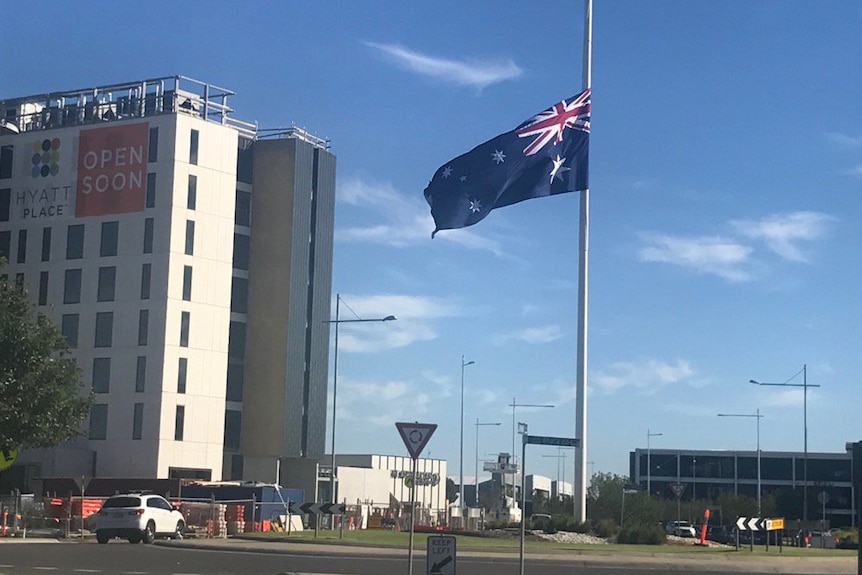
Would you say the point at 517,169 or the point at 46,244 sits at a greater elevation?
the point at 46,244

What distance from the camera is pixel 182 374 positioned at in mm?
80250

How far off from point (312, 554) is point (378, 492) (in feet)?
222

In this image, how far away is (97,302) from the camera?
81938mm

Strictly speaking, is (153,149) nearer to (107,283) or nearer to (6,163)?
(107,283)

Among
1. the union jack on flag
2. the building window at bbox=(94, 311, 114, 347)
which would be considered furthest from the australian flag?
the building window at bbox=(94, 311, 114, 347)

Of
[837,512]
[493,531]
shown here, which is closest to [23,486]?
[493,531]

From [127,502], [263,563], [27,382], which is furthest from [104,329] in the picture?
[263,563]

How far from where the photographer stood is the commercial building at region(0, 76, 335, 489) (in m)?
79.7

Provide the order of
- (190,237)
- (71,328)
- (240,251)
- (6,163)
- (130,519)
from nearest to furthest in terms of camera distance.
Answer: (130,519), (190,237), (71,328), (6,163), (240,251)

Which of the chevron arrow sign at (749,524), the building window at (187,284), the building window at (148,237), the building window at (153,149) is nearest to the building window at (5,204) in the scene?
the building window at (148,237)

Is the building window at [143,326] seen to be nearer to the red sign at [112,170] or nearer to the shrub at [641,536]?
the red sign at [112,170]

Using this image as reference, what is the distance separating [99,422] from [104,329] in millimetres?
5905

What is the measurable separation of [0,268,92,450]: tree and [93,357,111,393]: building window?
44.7 m

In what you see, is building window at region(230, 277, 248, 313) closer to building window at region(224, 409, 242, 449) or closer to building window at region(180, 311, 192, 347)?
building window at region(224, 409, 242, 449)
